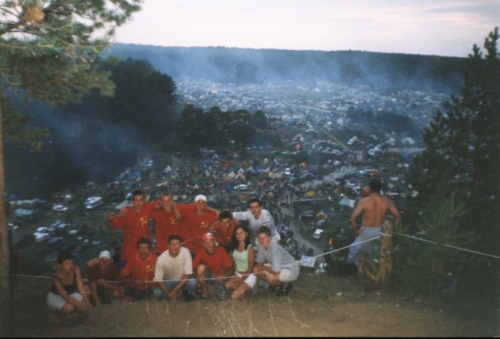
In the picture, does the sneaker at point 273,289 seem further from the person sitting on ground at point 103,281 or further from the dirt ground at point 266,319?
the person sitting on ground at point 103,281

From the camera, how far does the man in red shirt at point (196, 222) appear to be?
601 centimetres

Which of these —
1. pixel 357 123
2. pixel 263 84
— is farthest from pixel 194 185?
pixel 263 84

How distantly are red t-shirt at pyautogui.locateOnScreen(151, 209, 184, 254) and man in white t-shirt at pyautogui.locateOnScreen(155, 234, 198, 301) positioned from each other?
773 millimetres

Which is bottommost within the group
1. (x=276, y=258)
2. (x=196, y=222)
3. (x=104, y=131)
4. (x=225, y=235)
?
(x=104, y=131)

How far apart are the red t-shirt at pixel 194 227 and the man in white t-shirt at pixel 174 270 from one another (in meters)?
0.66

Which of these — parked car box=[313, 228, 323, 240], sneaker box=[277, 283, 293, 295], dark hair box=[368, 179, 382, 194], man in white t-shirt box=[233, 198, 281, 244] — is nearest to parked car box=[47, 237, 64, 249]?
parked car box=[313, 228, 323, 240]

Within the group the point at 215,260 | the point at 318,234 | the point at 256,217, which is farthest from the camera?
the point at 318,234

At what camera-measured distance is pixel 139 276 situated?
211 inches

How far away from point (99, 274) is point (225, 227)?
178 cm

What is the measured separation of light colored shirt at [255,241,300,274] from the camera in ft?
18.0

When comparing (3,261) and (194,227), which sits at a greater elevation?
(194,227)

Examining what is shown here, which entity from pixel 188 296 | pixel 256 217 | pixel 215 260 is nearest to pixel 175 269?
pixel 188 296

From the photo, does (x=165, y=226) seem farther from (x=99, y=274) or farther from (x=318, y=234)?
(x=318, y=234)

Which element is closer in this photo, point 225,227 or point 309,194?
point 225,227
